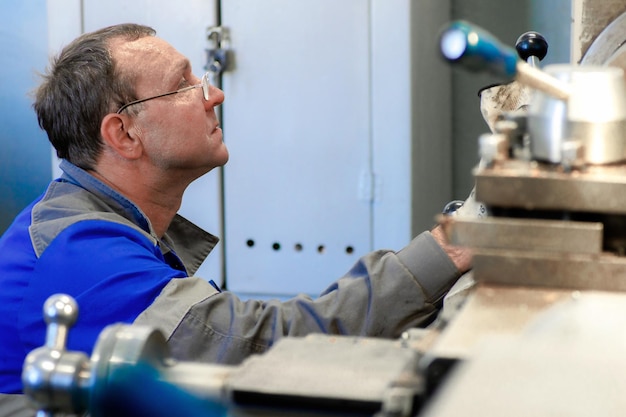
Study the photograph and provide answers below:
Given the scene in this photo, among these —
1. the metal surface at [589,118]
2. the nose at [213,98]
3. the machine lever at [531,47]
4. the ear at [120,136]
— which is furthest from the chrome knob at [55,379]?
the nose at [213,98]

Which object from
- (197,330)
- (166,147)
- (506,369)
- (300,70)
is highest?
(300,70)

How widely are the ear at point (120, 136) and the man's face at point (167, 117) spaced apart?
0.04 ft

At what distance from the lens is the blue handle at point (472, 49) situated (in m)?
0.66

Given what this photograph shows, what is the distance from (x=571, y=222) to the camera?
691 millimetres

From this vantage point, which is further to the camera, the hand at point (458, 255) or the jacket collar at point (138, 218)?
the jacket collar at point (138, 218)

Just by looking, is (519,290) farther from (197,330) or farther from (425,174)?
(425,174)

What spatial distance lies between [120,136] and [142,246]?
329 millimetres

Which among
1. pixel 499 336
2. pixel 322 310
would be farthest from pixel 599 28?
pixel 499 336

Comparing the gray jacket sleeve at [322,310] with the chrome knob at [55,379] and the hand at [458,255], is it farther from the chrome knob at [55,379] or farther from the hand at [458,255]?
the chrome knob at [55,379]

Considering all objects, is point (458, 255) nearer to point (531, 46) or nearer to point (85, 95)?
point (531, 46)

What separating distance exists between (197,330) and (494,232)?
0.60 metres

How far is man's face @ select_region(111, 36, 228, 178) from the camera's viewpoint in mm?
1669

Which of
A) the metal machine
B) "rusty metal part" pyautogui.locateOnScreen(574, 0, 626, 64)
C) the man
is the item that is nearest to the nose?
the man

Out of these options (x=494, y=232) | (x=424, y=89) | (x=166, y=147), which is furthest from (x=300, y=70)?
(x=494, y=232)
